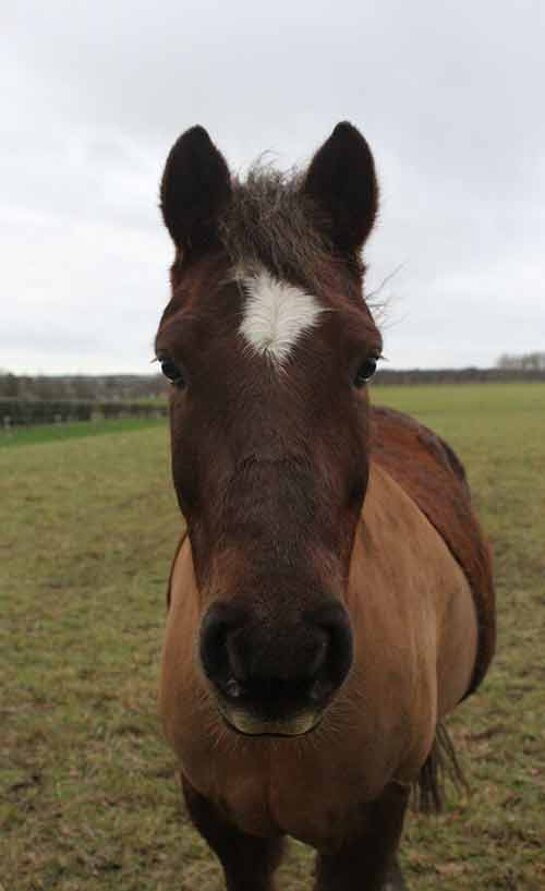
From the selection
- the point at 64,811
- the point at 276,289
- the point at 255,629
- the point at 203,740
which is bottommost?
the point at 64,811

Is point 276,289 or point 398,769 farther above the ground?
point 276,289

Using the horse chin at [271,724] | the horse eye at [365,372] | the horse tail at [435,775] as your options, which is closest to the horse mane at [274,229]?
the horse eye at [365,372]

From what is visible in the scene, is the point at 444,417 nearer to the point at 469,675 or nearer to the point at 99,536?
the point at 99,536

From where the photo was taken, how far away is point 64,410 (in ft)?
139

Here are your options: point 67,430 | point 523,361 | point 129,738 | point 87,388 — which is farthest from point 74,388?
point 523,361

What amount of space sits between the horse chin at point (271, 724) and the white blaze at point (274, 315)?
85 centimetres

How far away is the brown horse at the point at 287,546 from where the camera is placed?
5.71 ft

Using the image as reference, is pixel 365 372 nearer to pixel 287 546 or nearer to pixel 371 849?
pixel 287 546

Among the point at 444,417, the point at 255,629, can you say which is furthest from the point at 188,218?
the point at 444,417

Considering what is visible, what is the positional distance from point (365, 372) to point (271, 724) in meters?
1.01

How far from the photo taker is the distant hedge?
39344mm

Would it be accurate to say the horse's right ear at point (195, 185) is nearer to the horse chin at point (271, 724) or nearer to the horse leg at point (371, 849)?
the horse chin at point (271, 724)

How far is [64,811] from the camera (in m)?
4.54

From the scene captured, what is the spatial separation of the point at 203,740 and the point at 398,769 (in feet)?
2.28
